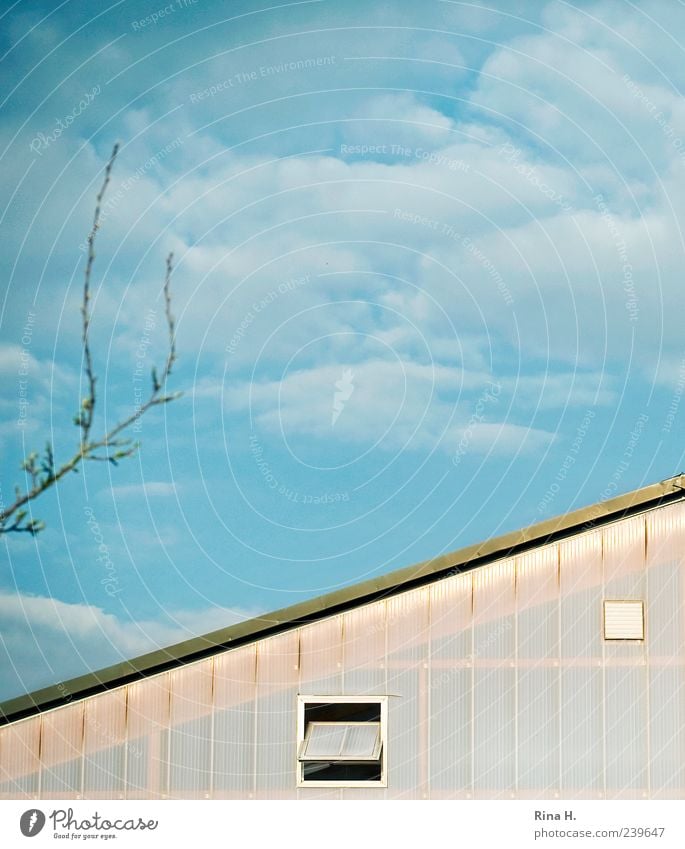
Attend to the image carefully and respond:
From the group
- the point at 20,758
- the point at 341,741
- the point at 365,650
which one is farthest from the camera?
the point at 365,650

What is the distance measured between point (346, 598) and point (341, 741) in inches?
65.0

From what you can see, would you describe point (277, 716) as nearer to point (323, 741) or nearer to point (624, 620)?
point (323, 741)

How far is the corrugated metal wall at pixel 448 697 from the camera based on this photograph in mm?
13219

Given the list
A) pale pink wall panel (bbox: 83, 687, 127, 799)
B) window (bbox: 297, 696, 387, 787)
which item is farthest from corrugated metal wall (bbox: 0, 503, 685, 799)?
window (bbox: 297, 696, 387, 787)

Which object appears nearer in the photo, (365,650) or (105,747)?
(105,747)

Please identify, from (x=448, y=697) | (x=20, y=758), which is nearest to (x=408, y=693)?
(x=448, y=697)

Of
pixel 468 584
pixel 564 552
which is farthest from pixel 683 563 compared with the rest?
pixel 468 584

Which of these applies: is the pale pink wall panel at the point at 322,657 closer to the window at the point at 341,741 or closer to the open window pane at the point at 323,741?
the window at the point at 341,741

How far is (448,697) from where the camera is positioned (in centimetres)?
1342

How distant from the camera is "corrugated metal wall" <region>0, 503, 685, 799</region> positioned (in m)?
13.2

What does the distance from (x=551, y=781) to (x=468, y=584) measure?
7.94 feet

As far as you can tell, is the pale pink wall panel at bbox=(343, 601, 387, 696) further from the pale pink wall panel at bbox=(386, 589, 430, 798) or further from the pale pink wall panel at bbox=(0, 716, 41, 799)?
the pale pink wall panel at bbox=(0, 716, 41, 799)

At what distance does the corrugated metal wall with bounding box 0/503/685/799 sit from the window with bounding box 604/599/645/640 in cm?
10
